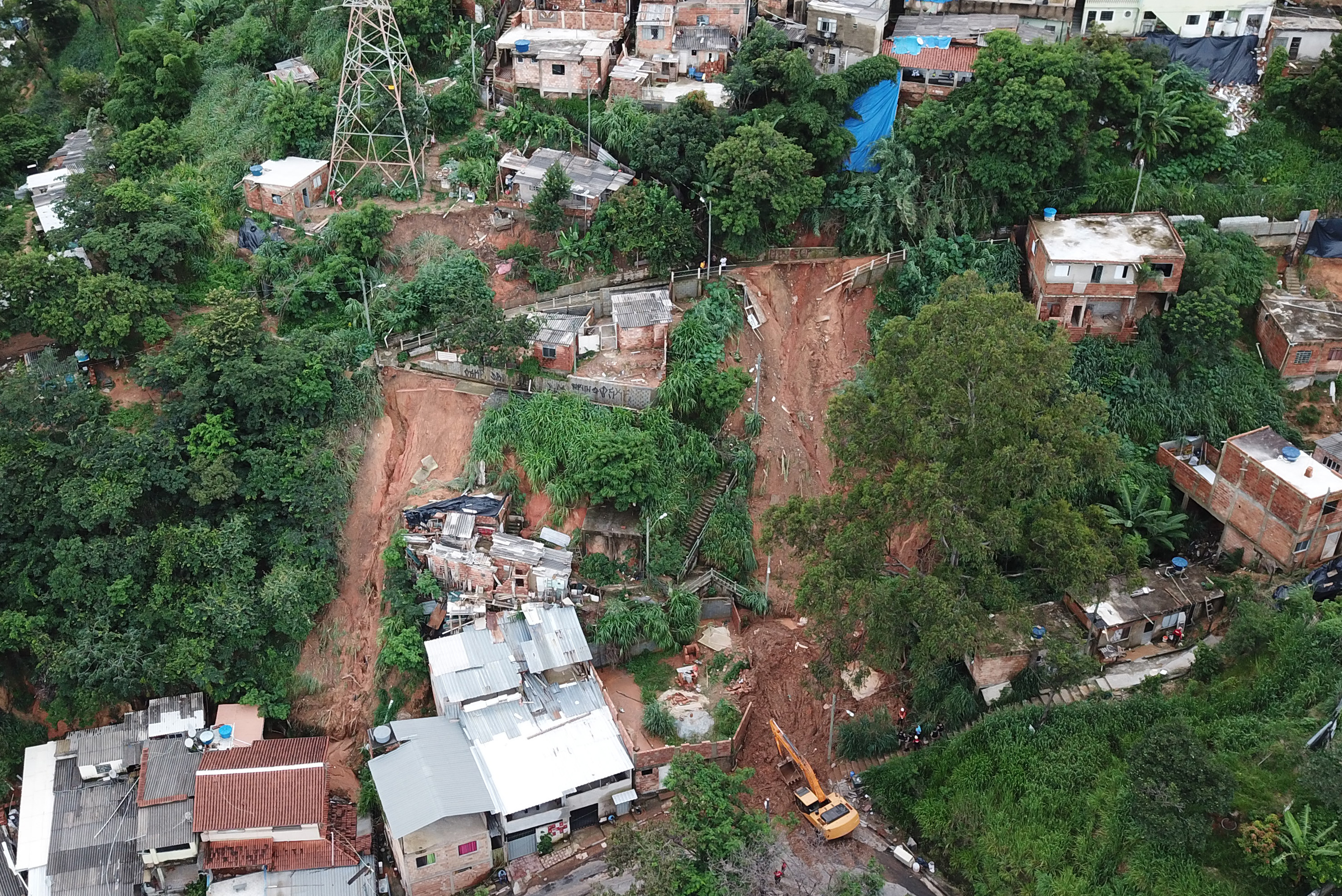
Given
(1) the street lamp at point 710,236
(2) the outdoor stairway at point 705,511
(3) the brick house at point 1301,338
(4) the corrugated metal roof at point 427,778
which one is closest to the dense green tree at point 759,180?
(1) the street lamp at point 710,236

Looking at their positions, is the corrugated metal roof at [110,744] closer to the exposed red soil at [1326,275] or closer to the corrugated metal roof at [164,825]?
the corrugated metal roof at [164,825]

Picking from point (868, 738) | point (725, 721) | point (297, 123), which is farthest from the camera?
point (297, 123)

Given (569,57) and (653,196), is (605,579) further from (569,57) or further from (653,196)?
(569,57)

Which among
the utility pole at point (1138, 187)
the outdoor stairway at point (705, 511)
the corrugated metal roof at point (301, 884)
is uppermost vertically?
the utility pole at point (1138, 187)

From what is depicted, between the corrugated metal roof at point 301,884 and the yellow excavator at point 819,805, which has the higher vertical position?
the yellow excavator at point 819,805

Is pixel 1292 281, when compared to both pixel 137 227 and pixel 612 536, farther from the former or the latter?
pixel 137 227

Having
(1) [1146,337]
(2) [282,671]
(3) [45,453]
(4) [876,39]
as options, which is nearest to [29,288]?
(3) [45,453]

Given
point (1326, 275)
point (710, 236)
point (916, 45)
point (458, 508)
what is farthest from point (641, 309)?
point (1326, 275)
